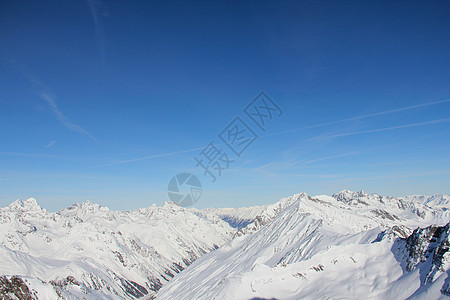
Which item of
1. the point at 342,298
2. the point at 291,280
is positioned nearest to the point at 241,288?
the point at 291,280

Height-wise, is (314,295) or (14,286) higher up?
(14,286)

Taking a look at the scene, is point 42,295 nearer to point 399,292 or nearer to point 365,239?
point 399,292

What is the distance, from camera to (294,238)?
193 m

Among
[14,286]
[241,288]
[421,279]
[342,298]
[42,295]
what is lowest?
[421,279]

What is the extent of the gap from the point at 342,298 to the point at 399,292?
11.0 m

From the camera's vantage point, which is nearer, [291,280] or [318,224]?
[291,280]

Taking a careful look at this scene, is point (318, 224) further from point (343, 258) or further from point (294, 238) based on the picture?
point (343, 258)

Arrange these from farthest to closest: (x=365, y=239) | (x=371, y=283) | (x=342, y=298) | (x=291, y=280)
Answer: (x=365, y=239), (x=291, y=280), (x=371, y=283), (x=342, y=298)

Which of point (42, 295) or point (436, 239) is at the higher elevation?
point (42, 295)

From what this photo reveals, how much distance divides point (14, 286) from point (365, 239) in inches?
4641

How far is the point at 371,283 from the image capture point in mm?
61750

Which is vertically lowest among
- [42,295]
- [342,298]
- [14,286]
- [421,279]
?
[421,279]

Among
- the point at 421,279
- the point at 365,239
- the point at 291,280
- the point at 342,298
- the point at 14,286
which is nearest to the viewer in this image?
the point at 421,279

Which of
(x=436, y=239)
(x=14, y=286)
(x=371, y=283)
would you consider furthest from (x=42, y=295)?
(x=436, y=239)
